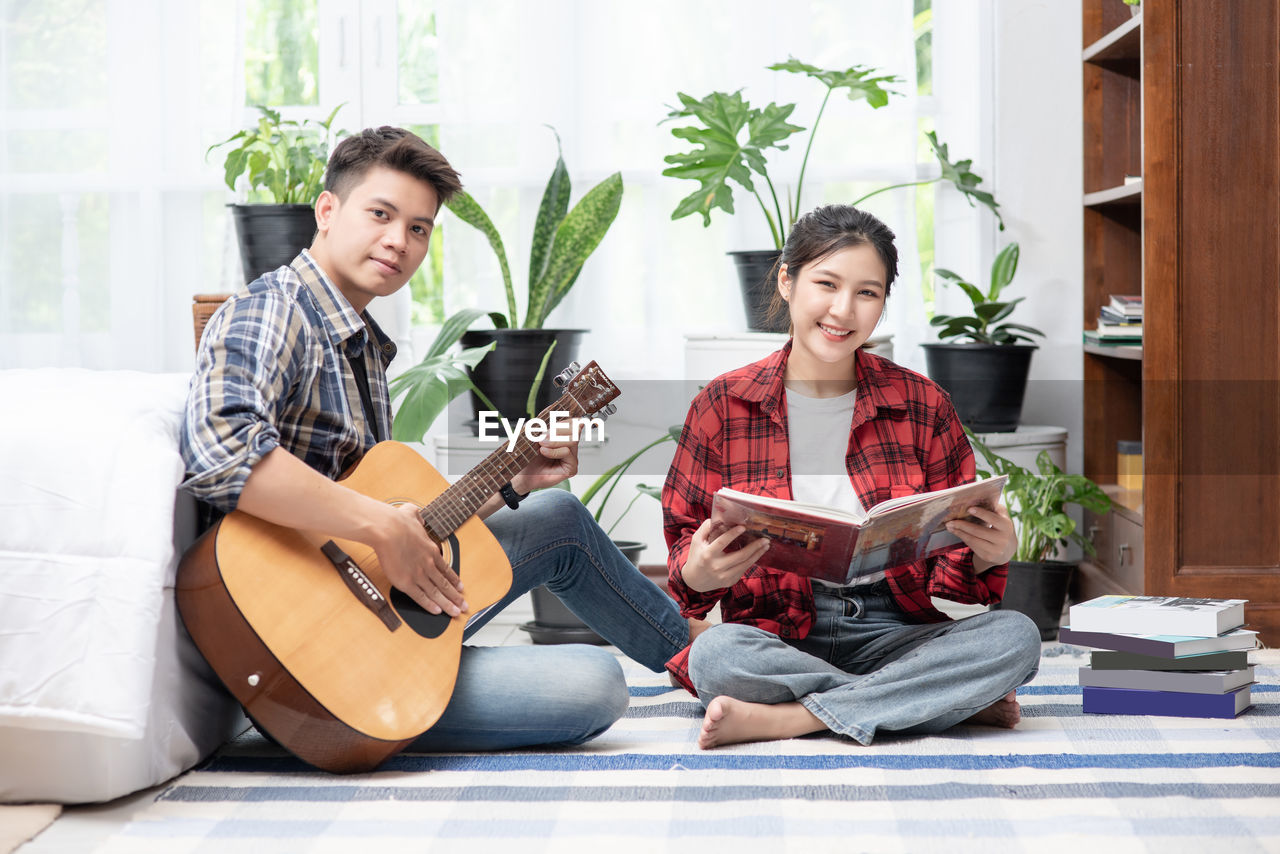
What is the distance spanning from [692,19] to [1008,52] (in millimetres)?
776

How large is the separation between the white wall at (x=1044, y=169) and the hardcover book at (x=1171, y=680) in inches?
50.4

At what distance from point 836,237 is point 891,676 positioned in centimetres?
62

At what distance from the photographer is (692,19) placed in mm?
2900

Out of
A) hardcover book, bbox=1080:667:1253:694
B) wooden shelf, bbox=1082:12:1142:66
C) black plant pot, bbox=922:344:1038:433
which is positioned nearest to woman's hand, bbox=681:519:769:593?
hardcover book, bbox=1080:667:1253:694

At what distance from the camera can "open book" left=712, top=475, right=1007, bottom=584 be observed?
4.45ft

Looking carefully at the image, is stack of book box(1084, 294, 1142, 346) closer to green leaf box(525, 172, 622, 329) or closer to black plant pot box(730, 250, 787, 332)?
black plant pot box(730, 250, 787, 332)

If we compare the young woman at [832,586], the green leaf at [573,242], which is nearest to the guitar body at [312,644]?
the young woman at [832,586]

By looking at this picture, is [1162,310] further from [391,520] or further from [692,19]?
[391,520]

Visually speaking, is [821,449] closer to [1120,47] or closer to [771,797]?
[771,797]

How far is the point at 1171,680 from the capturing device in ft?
5.78

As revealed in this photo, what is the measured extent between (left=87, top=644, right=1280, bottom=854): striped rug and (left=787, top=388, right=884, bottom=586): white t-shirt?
32cm

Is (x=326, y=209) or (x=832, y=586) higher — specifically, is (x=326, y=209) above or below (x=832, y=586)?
above

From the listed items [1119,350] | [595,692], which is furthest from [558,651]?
[1119,350]

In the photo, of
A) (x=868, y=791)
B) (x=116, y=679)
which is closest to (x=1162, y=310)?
(x=868, y=791)
